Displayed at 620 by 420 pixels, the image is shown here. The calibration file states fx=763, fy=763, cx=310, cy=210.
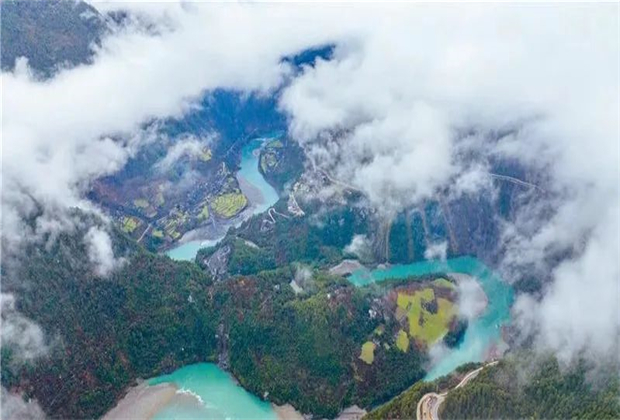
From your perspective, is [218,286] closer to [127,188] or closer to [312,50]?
[127,188]

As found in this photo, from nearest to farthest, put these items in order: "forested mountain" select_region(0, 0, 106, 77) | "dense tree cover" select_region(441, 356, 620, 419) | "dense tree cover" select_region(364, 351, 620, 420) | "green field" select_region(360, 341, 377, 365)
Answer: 1. "dense tree cover" select_region(441, 356, 620, 419)
2. "dense tree cover" select_region(364, 351, 620, 420)
3. "green field" select_region(360, 341, 377, 365)
4. "forested mountain" select_region(0, 0, 106, 77)

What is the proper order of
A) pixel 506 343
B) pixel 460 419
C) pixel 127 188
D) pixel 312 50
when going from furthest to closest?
pixel 312 50, pixel 127 188, pixel 506 343, pixel 460 419

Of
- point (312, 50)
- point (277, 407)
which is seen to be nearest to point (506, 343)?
point (277, 407)

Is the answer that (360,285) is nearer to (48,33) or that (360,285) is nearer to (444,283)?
(444,283)

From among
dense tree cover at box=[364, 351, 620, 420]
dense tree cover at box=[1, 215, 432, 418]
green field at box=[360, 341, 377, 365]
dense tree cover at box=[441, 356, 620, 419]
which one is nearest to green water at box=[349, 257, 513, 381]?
dense tree cover at box=[1, 215, 432, 418]

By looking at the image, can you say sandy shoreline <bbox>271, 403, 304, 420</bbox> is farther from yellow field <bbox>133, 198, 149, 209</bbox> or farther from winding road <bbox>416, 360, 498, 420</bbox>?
yellow field <bbox>133, 198, 149, 209</bbox>

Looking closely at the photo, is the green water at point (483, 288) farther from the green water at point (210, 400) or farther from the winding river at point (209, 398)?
the winding river at point (209, 398)
